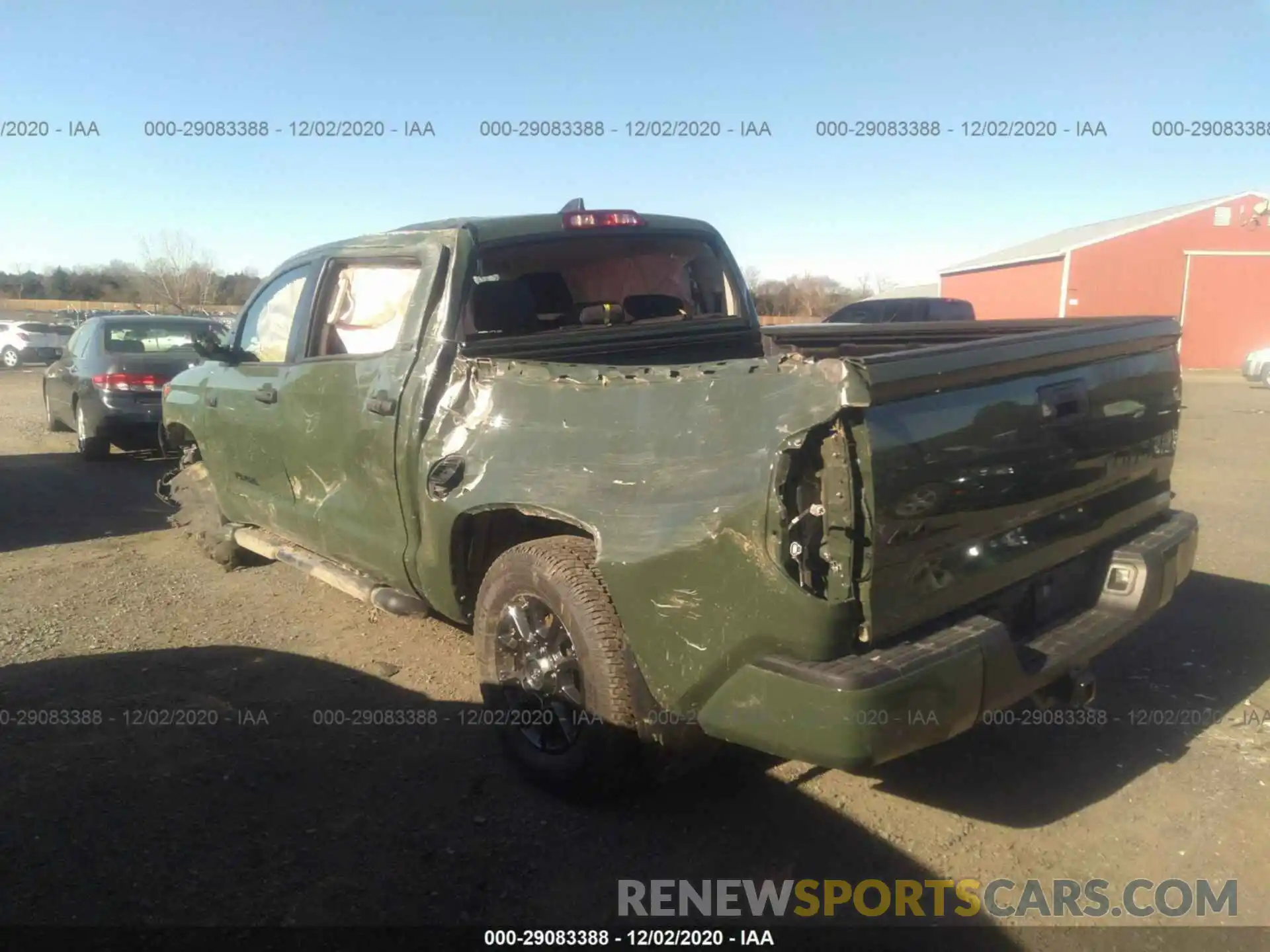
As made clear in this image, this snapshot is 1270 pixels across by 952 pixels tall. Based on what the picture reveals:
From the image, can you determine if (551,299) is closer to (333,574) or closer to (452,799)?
(333,574)

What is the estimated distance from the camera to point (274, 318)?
525cm

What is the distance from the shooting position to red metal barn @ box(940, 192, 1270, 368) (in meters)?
28.4

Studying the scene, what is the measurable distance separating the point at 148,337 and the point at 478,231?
825 centimetres

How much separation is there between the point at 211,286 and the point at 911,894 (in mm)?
48507

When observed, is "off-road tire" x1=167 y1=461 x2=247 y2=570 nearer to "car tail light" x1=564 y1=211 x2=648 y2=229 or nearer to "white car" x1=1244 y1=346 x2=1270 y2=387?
"car tail light" x1=564 y1=211 x2=648 y2=229

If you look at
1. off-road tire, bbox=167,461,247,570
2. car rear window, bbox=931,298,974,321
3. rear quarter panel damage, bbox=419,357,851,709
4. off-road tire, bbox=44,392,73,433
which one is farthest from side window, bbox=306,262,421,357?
car rear window, bbox=931,298,974,321

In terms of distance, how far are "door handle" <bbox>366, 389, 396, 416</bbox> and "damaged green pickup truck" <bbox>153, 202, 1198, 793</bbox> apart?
14 millimetres

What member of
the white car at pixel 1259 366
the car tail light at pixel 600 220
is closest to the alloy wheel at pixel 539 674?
the car tail light at pixel 600 220

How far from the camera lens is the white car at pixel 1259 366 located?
2167 centimetres

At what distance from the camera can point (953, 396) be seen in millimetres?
2688

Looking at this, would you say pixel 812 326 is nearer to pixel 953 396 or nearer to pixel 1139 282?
pixel 953 396

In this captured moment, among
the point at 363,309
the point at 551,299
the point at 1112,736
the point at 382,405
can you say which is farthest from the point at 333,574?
the point at 1112,736

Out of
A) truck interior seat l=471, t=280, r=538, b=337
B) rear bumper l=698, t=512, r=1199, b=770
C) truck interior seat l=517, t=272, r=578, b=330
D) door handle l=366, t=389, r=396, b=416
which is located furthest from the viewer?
truck interior seat l=517, t=272, r=578, b=330

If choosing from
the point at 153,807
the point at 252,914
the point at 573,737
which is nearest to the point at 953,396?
the point at 573,737
